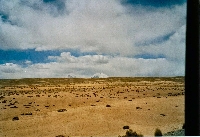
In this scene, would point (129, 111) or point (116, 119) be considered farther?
point (129, 111)

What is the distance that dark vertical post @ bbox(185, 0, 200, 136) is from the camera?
4207mm

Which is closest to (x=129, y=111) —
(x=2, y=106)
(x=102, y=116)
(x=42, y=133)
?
(x=102, y=116)

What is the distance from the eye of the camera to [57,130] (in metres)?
→ 9.11

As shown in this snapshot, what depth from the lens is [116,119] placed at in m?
11.0

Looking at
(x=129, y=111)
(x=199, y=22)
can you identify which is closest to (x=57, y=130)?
(x=129, y=111)

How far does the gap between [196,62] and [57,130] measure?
6.33 m

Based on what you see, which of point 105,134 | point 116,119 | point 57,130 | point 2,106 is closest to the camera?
point 105,134

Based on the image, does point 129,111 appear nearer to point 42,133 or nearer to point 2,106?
point 42,133

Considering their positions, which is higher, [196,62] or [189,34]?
[189,34]

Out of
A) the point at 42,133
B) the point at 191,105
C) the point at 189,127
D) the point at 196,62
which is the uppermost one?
the point at 196,62

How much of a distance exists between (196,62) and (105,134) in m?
4.99

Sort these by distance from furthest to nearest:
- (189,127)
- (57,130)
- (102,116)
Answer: (102,116)
(57,130)
(189,127)

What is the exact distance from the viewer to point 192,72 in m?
4.28

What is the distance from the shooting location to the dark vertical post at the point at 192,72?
4.21m
